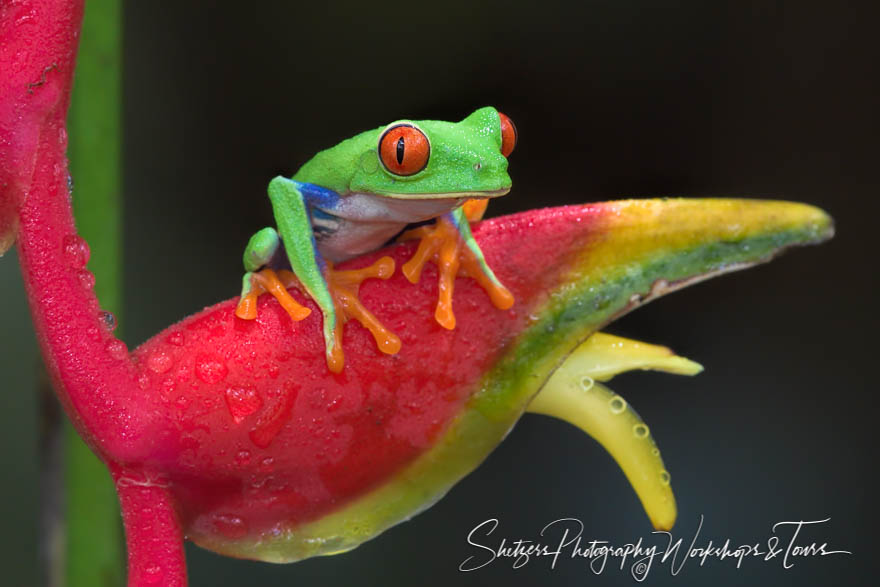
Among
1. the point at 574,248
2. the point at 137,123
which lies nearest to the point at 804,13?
the point at 574,248

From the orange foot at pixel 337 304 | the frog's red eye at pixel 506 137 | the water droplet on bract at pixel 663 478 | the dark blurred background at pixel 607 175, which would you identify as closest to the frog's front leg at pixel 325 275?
the orange foot at pixel 337 304

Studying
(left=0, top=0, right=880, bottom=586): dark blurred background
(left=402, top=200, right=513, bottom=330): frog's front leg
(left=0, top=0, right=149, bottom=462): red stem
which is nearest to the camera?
(left=0, top=0, right=149, bottom=462): red stem

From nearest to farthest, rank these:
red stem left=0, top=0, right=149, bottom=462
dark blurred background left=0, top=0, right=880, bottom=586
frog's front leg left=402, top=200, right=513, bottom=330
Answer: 1. red stem left=0, top=0, right=149, bottom=462
2. frog's front leg left=402, top=200, right=513, bottom=330
3. dark blurred background left=0, top=0, right=880, bottom=586

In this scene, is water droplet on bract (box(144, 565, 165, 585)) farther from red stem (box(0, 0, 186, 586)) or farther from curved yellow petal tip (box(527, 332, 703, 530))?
curved yellow petal tip (box(527, 332, 703, 530))

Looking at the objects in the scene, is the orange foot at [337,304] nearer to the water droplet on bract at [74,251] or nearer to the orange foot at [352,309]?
the orange foot at [352,309]

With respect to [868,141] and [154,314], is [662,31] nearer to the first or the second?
[868,141]

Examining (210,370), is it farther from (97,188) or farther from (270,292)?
(97,188)

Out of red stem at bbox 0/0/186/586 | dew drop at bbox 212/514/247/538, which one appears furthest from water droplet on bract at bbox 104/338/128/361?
dew drop at bbox 212/514/247/538
